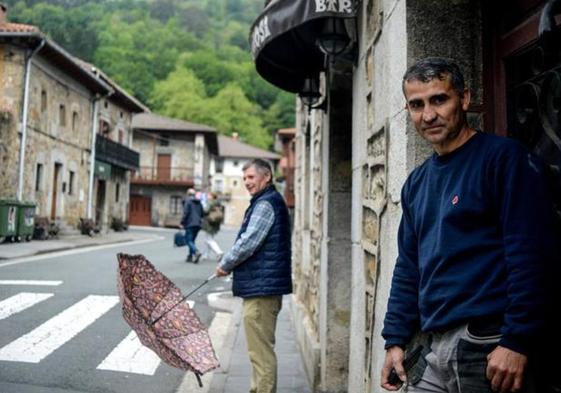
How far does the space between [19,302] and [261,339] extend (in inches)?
186

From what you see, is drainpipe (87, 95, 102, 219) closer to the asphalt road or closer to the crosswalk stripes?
the asphalt road

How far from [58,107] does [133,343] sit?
19.8 meters

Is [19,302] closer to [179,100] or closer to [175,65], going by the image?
[179,100]

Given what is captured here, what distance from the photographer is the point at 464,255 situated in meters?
1.70

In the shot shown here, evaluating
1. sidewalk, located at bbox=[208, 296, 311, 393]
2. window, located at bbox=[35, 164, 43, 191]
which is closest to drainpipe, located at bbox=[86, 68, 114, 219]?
window, located at bbox=[35, 164, 43, 191]

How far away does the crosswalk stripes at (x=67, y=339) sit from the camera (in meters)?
5.03

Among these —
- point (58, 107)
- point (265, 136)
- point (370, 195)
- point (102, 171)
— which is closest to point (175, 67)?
point (265, 136)

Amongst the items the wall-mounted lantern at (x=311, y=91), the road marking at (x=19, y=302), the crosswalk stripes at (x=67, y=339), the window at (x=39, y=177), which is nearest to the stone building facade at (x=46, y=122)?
the window at (x=39, y=177)

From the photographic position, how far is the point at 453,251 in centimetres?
172

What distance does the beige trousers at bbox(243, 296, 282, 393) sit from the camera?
3.89 meters

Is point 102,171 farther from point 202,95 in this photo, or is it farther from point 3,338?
point 202,95

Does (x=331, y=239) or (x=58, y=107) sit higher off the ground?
(x=58, y=107)

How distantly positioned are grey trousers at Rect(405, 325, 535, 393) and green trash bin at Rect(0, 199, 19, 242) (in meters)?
16.5

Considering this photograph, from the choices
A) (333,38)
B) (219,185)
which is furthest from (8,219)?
(219,185)
